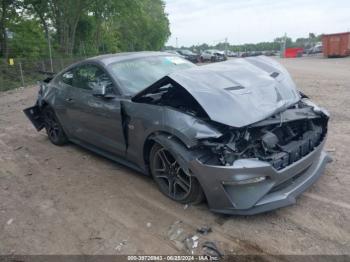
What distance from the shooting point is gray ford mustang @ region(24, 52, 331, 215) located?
3.26 metres

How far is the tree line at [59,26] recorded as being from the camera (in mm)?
25328

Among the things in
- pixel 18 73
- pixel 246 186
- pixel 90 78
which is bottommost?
pixel 246 186

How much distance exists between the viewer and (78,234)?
3.46 meters

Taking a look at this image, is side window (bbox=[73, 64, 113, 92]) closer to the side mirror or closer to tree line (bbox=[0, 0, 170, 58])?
the side mirror

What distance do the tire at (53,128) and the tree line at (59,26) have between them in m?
18.5

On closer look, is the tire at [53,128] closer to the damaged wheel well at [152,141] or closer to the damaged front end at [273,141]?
the damaged wheel well at [152,141]

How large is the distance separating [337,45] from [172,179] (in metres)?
32.3

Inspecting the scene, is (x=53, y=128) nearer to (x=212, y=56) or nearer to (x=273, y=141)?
(x=273, y=141)

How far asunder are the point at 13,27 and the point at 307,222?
91.7ft

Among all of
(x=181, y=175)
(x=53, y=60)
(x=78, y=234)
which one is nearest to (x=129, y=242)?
(x=78, y=234)

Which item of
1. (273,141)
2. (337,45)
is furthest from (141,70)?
(337,45)

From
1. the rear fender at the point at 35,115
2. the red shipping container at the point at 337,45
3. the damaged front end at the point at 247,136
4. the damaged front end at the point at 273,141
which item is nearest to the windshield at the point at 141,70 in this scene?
the damaged front end at the point at 247,136

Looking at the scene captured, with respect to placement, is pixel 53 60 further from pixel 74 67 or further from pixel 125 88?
pixel 125 88

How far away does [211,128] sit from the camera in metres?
3.41
